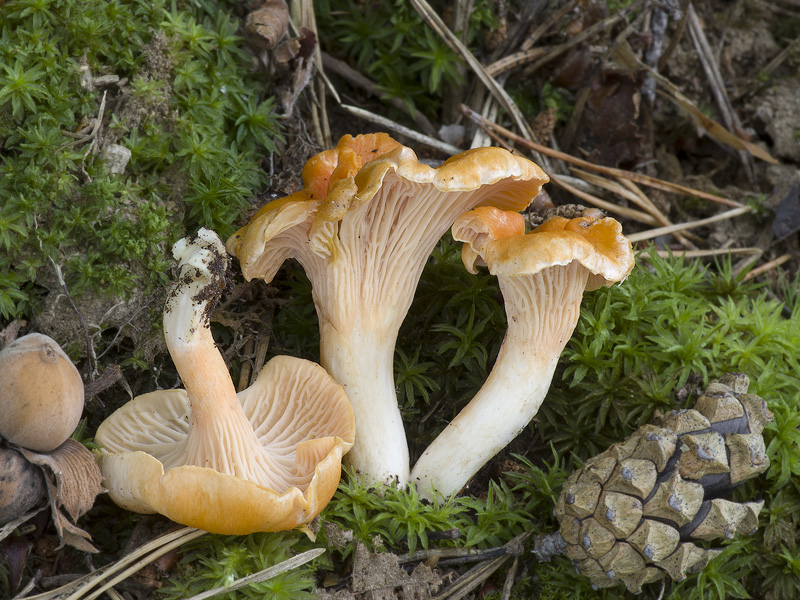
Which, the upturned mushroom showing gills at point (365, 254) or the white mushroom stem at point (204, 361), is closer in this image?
the white mushroom stem at point (204, 361)

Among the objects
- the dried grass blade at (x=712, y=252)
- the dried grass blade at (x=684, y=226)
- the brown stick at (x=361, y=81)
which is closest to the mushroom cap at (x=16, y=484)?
the brown stick at (x=361, y=81)

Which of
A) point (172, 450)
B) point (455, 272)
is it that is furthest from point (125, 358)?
point (455, 272)

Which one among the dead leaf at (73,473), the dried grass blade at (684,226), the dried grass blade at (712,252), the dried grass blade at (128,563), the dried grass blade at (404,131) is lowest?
the dried grass blade at (128,563)

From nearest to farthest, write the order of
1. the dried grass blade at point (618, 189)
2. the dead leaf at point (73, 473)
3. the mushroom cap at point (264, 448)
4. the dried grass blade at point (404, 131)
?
the mushroom cap at point (264, 448) → the dead leaf at point (73, 473) → the dried grass blade at point (404, 131) → the dried grass blade at point (618, 189)

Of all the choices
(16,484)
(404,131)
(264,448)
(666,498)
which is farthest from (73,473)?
(404,131)

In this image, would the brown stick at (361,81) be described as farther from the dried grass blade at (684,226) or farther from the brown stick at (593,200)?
the dried grass blade at (684,226)

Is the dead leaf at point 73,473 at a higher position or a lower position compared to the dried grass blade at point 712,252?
lower

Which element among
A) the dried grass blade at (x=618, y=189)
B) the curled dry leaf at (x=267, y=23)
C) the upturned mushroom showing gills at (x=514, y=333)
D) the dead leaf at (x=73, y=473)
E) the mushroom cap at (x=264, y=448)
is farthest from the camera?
the dried grass blade at (x=618, y=189)
